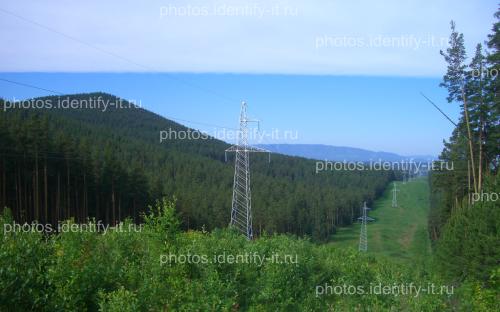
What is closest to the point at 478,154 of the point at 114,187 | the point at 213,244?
the point at 213,244

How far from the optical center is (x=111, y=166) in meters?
57.5

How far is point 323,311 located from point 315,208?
83991mm

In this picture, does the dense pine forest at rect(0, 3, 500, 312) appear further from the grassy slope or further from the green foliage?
the grassy slope

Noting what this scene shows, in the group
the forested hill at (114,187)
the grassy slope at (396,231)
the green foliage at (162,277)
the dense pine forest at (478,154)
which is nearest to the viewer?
the green foliage at (162,277)

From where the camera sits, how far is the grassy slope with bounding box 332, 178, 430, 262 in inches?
3659

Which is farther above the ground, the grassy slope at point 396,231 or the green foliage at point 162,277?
the green foliage at point 162,277

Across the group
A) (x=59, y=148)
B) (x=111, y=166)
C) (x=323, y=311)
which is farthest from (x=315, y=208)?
(x=323, y=311)

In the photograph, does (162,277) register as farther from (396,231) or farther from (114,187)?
(396,231)

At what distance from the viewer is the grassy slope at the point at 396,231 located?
305 ft

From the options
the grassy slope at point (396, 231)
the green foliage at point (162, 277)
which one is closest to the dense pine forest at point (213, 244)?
the green foliage at point (162, 277)

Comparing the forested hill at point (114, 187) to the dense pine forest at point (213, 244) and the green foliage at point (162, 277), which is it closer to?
the dense pine forest at point (213, 244)

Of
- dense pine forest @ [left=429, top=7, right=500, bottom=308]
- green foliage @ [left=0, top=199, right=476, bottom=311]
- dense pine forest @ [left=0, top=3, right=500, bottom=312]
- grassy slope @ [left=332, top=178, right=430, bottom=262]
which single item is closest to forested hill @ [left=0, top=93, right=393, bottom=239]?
dense pine forest @ [left=0, top=3, right=500, bottom=312]

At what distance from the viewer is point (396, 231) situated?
115625mm

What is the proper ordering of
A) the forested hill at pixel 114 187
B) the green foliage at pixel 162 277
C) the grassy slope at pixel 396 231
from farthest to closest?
the grassy slope at pixel 396 231 < the forested hill at pixel 114 187 < the green foliage at pixel 162 277
